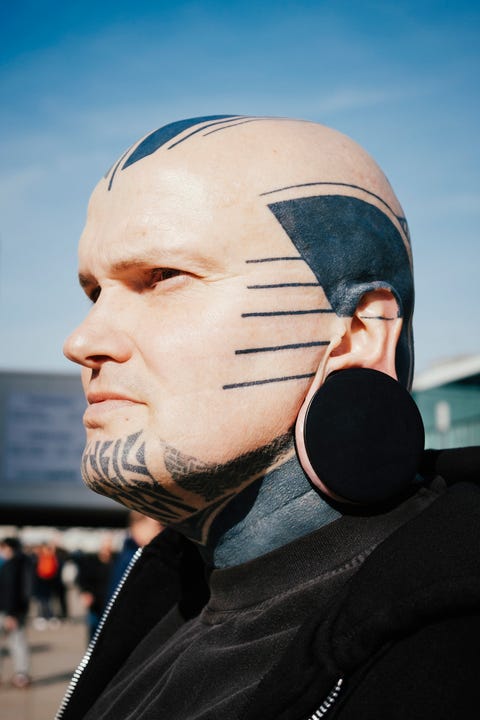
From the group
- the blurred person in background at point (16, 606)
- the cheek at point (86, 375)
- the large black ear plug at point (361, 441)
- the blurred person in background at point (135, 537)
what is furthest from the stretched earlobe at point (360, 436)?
the blurred person in background at point (16, 606)

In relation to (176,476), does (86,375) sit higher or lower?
higher

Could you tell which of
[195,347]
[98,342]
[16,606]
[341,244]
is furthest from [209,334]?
[16,606]

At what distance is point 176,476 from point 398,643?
617 millimetres

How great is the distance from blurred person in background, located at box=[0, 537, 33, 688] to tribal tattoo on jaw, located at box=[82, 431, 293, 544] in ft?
28.7

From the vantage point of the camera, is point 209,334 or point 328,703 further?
point 209,334

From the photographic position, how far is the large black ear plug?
1744 millimetres

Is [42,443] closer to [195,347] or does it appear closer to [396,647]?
[195,347]

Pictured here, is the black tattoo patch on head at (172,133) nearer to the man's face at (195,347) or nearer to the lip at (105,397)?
the man's face at (195,347)

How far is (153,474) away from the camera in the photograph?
71.2 inches

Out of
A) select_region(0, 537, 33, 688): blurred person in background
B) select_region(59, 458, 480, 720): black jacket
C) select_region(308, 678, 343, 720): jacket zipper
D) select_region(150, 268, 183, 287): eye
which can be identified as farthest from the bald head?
select_region(0, 537, 33, 688): blurred person in background

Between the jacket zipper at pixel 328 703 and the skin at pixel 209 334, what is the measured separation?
0.45 metres

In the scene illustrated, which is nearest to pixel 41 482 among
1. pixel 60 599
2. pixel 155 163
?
pixel 60 599

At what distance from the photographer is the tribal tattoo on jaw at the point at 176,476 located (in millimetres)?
1801

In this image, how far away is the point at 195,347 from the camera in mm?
1803
